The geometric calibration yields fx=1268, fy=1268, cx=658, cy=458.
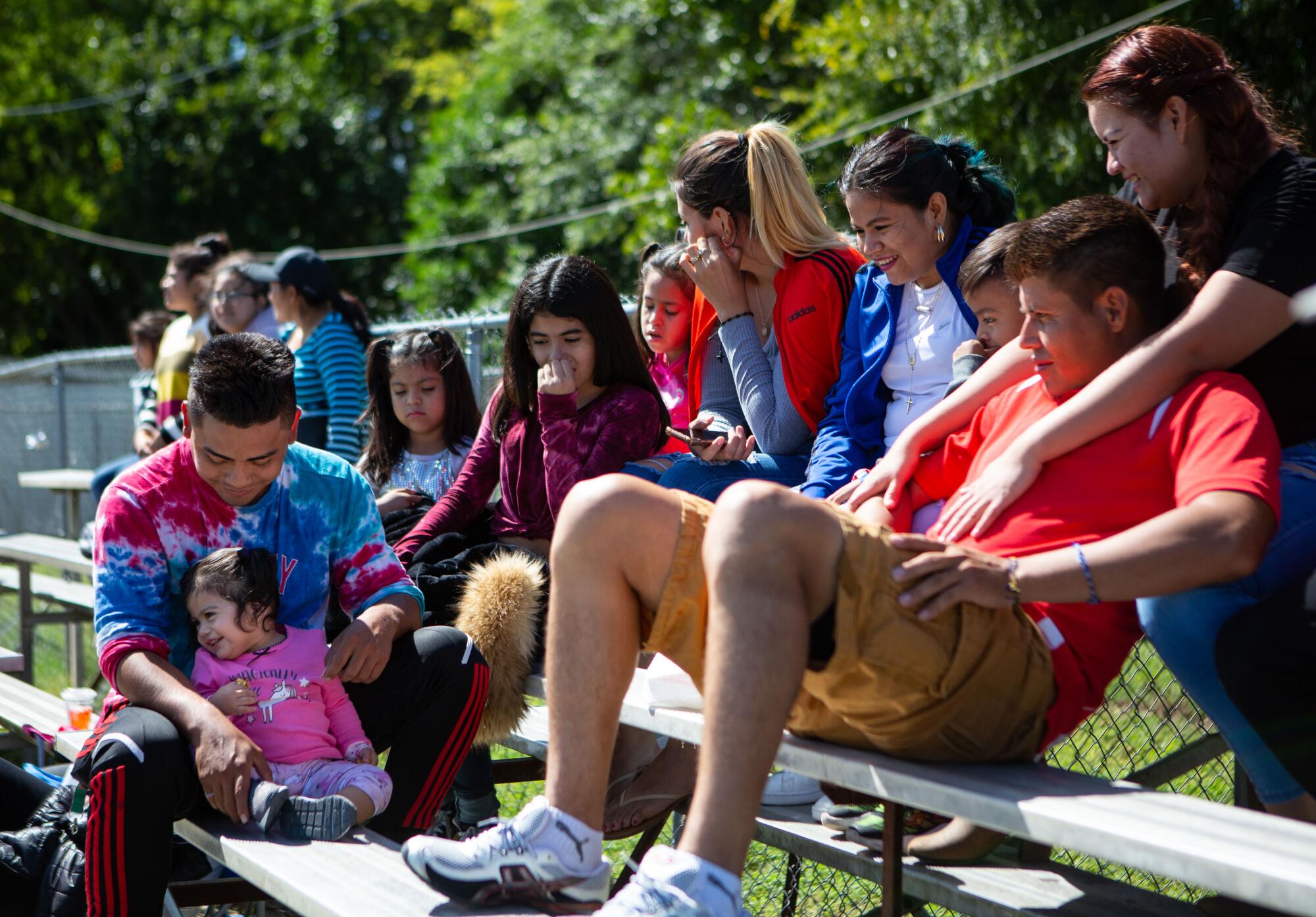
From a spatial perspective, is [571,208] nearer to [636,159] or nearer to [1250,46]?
[636,159]

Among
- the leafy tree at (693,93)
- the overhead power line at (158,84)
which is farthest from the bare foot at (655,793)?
the overhead power line at (158,84)

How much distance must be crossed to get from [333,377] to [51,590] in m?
2.19

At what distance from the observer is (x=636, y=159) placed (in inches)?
598

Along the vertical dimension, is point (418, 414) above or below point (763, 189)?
below

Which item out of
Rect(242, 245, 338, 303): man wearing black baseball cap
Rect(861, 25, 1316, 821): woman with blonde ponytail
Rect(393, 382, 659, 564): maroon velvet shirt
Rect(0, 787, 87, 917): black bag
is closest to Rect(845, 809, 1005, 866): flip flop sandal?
Rect(861, 25, 1316, 821): woman with blonde ponytail

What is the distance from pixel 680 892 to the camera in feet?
6.05

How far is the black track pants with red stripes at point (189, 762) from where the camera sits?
254 centimetres

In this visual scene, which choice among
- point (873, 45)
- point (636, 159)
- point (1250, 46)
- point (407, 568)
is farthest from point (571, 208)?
point (407, 568)

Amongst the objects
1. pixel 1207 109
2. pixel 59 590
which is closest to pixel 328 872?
pixel 1207 109

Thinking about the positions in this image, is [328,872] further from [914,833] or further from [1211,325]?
[1211,325]

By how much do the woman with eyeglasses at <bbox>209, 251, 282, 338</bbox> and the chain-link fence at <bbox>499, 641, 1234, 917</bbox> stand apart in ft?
9.23

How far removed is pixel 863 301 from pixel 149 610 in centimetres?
192

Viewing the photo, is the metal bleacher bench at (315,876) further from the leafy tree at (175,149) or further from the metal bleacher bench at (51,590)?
the leafy tree at (175,149)

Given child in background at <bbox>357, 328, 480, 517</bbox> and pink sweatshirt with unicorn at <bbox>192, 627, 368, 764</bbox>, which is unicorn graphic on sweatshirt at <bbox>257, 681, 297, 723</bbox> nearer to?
pink sweatshirt with unicorn at <bbox>192, 627, 368, 764</bbox>
